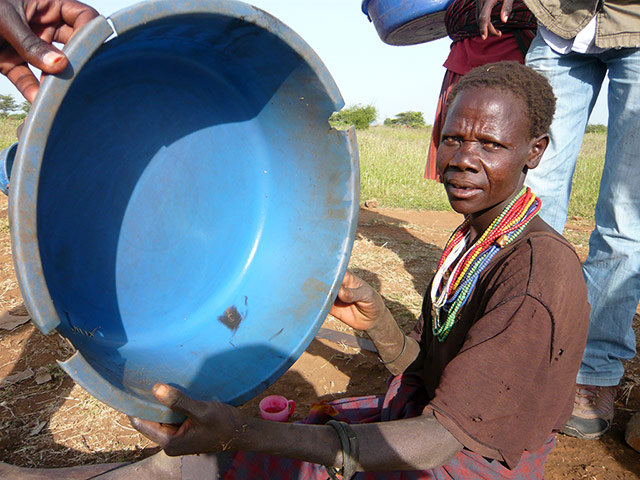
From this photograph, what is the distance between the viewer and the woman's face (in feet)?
4.48

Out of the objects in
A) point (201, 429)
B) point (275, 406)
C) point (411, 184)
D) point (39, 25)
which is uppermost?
point (39, 25)

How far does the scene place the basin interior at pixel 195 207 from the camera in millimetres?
1247

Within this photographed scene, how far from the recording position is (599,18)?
1887 millimetres

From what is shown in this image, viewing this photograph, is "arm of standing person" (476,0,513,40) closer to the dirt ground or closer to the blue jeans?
the blue jeans

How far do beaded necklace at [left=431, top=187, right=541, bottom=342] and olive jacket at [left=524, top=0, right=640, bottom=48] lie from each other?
0.85m

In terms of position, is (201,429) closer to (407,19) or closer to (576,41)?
(576,41)

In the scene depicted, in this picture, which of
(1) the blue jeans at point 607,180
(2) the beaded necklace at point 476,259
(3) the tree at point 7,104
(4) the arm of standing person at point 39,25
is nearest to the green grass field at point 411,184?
(1) the blue jeans at point 607,180

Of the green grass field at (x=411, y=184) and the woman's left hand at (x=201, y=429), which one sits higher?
the woman's left hand at (x=201, y=429)

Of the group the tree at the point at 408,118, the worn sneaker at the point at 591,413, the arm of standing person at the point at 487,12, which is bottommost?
the tree at the point at 408,118

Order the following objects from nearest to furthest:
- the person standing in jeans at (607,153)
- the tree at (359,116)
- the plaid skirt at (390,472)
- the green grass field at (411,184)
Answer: the plaid skirt at (390,472), the person standing in jeans at (607,153), the green grass field at (411,184), the tree at (359,116)

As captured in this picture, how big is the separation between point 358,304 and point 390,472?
1.93ft

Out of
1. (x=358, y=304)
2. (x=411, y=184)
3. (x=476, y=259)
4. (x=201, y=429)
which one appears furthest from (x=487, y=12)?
(x=411, y=184)

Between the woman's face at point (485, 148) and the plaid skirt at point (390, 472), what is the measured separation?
67 centimetres

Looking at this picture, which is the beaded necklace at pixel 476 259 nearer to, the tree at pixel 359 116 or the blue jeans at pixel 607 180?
the blue jeans at pixel 607 180
